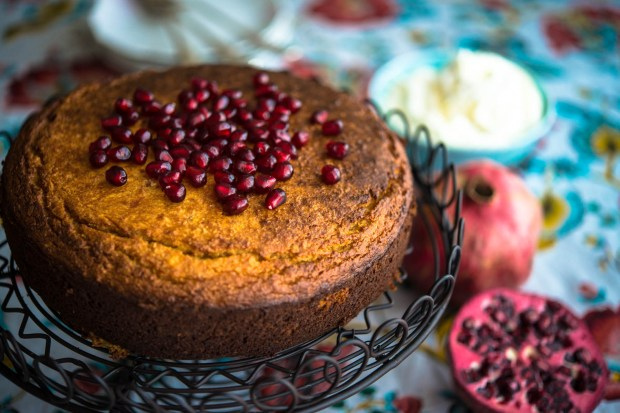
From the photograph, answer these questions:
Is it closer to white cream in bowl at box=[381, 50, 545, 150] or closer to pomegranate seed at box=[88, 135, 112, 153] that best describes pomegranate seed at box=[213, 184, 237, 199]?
pomegranate seed at box=[88, 135, 112, 153]

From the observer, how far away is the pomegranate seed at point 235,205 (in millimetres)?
1196

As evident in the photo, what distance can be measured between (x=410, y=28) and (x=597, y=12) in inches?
35.8

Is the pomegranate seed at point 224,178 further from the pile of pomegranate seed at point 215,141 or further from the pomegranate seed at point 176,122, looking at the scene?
the pomegranate seed at point 176,122

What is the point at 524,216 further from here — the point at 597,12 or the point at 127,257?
the point at 597,12

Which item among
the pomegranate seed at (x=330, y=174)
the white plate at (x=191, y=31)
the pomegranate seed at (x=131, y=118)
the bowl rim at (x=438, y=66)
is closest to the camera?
the pomegranate seed at (x=330, y=174)

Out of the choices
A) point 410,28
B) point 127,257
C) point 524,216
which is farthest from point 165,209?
point 410,28

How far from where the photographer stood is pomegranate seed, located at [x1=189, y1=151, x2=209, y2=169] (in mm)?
1289

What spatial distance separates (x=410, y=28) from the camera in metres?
2.71

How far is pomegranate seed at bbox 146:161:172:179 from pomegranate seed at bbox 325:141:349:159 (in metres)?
0.37

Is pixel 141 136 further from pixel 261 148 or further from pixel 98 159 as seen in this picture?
pixel 261 148

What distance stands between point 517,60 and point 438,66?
506mm

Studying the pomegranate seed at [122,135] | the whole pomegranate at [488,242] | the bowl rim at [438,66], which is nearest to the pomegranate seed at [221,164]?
the pomegranate seed at [122,135]

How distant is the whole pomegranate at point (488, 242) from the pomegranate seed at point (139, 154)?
2.54 ft

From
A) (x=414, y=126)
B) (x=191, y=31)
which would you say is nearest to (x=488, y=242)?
(x=414, y=126)
